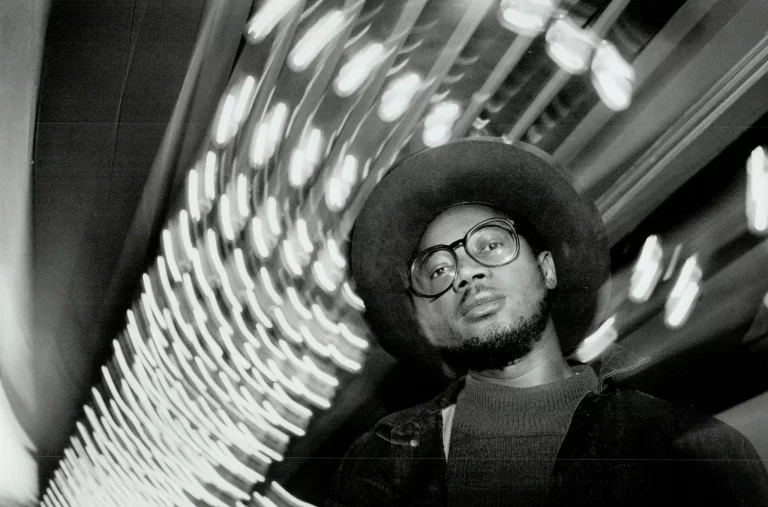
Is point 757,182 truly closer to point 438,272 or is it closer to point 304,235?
point 438,272

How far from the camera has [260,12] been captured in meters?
1.28

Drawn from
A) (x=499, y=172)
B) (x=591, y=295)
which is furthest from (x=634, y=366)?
(x=499, y=172)

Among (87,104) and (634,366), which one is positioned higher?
(87,104)

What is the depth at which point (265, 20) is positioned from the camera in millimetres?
1277

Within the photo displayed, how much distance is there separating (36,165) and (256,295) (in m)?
0.62

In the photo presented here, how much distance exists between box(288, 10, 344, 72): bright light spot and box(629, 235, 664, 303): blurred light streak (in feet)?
2.53

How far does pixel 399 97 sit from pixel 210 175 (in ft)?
1.42

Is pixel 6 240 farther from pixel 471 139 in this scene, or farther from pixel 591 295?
pixel 591 295

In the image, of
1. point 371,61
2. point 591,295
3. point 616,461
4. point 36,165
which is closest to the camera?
point 616,461

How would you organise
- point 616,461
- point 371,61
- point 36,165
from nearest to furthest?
Result: point 616,461 → point 371,61 → point 36,165

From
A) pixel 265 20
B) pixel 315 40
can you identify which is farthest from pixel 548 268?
pixel 265 20

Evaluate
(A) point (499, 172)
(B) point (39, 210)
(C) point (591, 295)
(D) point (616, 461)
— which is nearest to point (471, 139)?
(A) point (499, 172)

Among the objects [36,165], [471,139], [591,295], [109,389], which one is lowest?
[591,295]

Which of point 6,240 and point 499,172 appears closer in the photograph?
point 499,172
